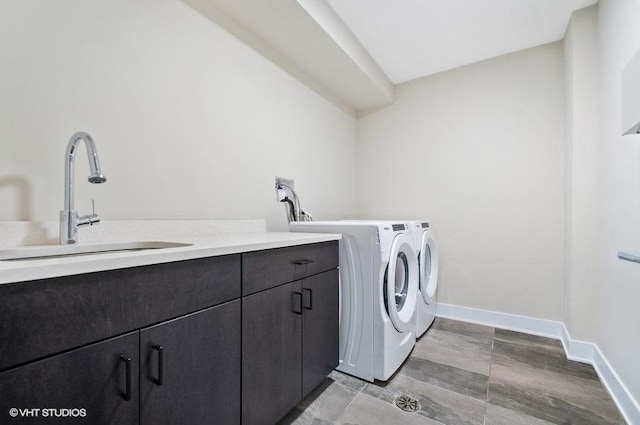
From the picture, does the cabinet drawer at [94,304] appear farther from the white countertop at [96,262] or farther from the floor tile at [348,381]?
the floor tile at [348,381]

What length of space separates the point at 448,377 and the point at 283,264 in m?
1.28

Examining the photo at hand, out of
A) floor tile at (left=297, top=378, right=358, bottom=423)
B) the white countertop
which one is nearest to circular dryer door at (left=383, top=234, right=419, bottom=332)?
floor tile at (left=297, top=378, right=358, bottom=423)

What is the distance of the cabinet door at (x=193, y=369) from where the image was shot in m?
0.78

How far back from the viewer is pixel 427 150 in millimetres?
2848

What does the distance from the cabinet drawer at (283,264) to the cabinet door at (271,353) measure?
40mm


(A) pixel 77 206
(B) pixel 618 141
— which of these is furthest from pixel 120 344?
(B) pixel 618 141

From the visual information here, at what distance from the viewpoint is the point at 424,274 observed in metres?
2.25

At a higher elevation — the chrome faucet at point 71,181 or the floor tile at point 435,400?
the chrome faucet at point 71,181

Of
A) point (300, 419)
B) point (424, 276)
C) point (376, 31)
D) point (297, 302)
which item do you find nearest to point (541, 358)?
point (424, 276)

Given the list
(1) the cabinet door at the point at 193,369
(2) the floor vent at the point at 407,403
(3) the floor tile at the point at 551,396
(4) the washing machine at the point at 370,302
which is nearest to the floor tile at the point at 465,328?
(3) the floor tile at the point at 551,396

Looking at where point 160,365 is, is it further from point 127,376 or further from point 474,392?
point 474,392

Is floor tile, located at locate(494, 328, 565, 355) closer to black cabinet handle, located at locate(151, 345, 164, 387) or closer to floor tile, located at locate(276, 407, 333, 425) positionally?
floor tile, located at locate(276, 407, 333, 425)

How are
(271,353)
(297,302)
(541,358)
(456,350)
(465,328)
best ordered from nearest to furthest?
(271,353), (297,302), (541,358), (456,350), (465,328)

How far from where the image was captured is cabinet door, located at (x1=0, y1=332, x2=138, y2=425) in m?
0.56
